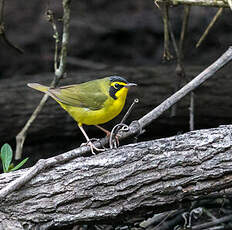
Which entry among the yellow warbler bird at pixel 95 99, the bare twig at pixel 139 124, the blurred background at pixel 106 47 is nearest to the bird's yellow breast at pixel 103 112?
the yellow warbler bird at pixel 95 99

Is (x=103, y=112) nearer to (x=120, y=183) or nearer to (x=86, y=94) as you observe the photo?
(x=86, y=94)

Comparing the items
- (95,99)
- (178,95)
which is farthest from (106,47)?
(178,95)

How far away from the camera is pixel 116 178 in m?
3.28

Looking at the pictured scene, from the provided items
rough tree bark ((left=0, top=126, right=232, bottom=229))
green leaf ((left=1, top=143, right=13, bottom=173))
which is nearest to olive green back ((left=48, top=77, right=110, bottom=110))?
green leaf ((left=1, top=143, right=13, bottom=173))

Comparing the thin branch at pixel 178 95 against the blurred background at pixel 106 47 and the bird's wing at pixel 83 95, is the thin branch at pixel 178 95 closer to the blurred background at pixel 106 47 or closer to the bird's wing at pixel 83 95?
the bird's wing at pixel 83 95

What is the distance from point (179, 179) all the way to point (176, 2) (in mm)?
1592

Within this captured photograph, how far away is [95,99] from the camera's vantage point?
4336 mm

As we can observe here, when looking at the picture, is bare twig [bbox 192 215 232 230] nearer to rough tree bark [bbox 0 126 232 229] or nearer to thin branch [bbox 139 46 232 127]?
rough tree bark [bbox 0 126 232 229]

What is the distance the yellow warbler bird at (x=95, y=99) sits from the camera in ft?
13.9

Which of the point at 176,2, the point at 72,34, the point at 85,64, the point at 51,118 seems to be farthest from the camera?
the point at 72,34

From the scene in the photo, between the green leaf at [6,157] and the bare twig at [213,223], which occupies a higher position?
the green leaf at [6,157]

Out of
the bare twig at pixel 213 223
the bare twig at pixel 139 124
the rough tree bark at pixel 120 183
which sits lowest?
the bare twig at pixel 213 223

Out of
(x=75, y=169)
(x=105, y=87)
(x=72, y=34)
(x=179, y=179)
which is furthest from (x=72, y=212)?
(x=72, y=34)

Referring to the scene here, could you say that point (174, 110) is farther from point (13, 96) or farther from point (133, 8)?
point (133, 8)
